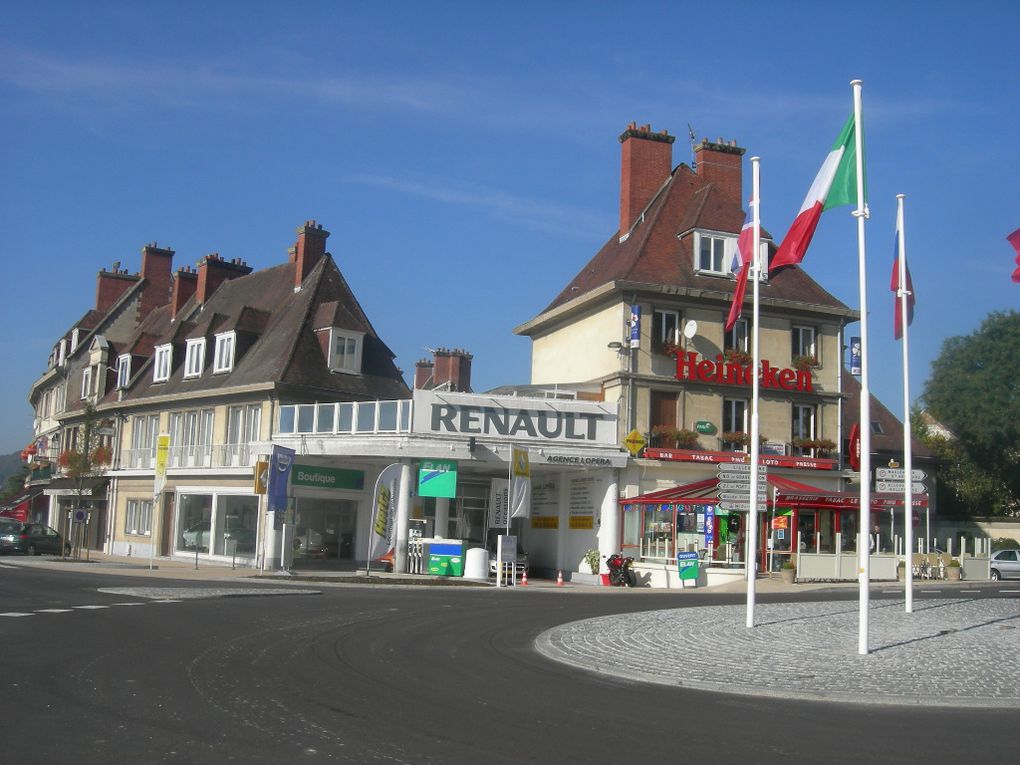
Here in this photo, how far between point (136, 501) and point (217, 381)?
24.4 feet

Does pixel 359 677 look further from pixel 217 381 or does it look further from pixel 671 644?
pixel 217 381

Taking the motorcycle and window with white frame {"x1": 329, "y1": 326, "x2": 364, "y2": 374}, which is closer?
the motorcycle

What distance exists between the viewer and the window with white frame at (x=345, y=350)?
38.8 m

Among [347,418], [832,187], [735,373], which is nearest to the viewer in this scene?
[832,187]

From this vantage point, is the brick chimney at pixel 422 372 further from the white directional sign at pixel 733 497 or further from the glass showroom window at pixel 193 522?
the white directional sign at pixel 733 497

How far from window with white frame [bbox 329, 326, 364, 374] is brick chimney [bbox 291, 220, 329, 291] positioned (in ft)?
12.9

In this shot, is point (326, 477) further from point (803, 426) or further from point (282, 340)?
point (803, 426)

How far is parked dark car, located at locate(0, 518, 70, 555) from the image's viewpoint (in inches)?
1515

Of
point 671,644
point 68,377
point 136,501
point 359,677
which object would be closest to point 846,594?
point 671,644

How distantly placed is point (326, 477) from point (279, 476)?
187 inches

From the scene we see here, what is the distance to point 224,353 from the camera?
41281mm

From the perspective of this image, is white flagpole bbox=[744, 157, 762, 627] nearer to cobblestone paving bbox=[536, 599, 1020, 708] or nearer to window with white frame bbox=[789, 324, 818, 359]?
cobblestone paving bbox=[536, 599, 1020, 708]

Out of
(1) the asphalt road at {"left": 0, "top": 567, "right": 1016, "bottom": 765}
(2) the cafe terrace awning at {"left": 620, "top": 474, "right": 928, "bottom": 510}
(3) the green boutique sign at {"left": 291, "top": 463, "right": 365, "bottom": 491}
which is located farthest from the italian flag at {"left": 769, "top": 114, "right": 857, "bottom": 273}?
(3) the green boutique sign at {"left": 291, "top": 463, "right": 365, "bottom": 491}

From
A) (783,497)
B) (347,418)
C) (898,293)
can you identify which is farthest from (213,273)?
(898,293)
